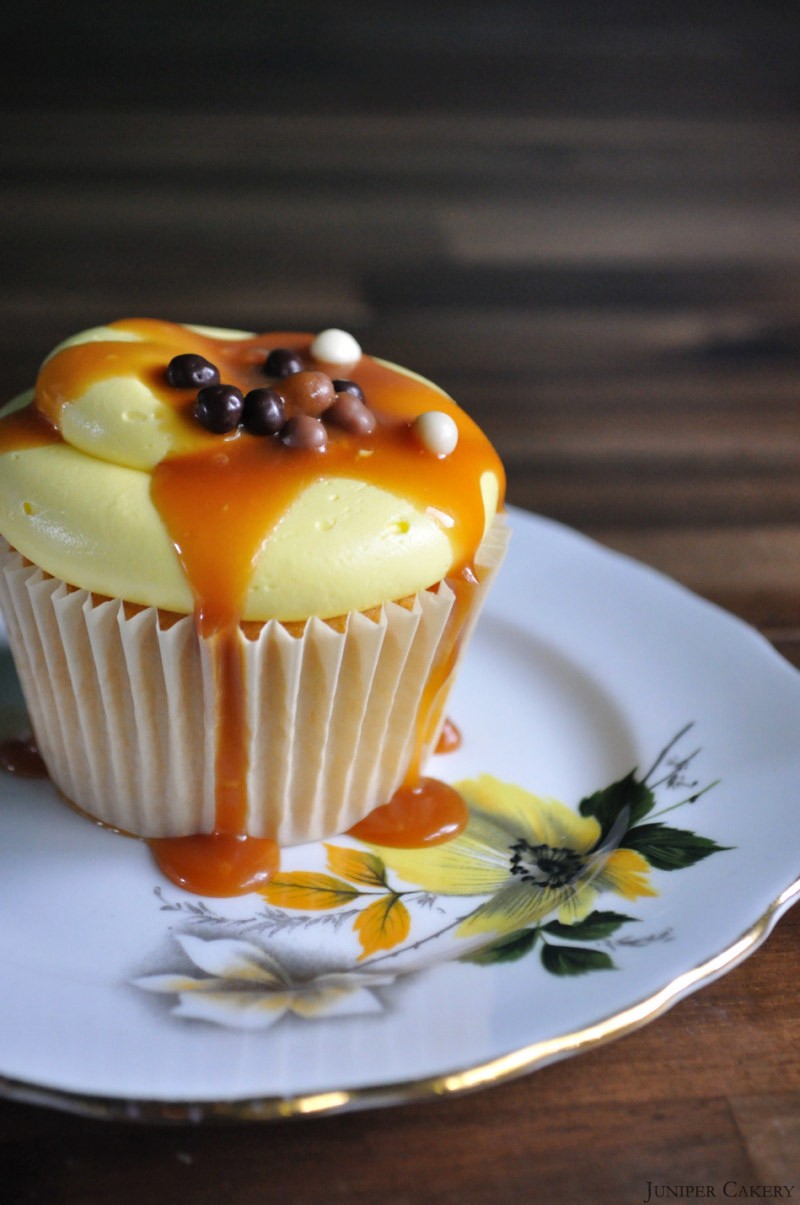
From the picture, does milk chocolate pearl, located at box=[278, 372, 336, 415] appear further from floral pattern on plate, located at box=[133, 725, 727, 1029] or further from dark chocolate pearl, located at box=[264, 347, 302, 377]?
floral pattern on plate, located at box=[133, 725, 727, 1029]

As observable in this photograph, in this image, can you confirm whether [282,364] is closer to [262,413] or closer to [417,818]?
[262,413]

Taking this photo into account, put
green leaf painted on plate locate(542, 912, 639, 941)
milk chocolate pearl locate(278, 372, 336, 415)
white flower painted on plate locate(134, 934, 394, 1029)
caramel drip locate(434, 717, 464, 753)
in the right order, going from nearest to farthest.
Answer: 1. white flower painted on plate locate(134, 934, 394, 1029)
2. green leaf painted on plate locate(542, 912, 639, 941)
3. milk chocolate pearl locate(278, 372, 336, 415)
4. caramel drip locate(434, 717, 464, 753)

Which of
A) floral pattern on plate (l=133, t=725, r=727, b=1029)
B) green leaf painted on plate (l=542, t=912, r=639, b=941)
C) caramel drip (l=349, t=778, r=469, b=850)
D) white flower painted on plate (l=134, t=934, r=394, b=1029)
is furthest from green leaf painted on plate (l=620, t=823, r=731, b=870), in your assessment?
white flower painted on plate (l=134, t=934, r=394, b=1029)

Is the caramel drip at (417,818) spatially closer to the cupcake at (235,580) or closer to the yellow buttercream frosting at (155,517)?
the cupcake at (235,580)

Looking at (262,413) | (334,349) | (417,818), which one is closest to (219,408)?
(262,413)

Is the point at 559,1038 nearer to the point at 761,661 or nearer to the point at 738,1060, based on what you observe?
the point at 738,1060

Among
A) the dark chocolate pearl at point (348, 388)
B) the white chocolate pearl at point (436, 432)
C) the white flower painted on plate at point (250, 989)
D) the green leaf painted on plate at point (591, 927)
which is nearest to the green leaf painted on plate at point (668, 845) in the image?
the green leaf painted on plate at point (591, 927)

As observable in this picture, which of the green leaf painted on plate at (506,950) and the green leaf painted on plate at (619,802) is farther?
the green leaf painted on plate at (619,802)

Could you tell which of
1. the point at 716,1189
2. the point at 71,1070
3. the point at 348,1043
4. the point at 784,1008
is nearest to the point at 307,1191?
the point at 348,1043
